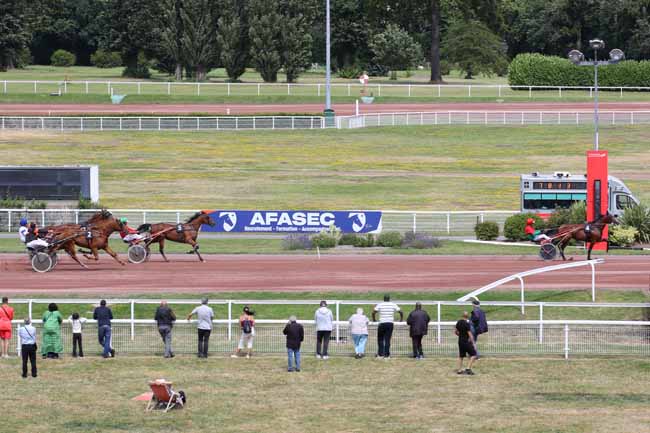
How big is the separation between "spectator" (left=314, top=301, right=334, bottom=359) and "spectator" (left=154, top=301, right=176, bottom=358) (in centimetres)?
269

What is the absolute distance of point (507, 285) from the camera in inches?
1165

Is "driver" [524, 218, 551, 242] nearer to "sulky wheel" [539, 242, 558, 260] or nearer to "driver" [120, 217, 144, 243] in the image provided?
"sulky wheel" [539, 242, 558, 260]

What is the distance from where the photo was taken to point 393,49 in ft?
315

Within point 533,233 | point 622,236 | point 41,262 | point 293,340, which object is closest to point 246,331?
point 293,340

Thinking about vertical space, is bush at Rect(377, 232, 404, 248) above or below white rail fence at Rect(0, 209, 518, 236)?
below

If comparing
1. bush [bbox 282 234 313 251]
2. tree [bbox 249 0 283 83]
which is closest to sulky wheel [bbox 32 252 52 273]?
bush [bbox 282 234 313 251]

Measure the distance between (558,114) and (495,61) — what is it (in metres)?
28.2

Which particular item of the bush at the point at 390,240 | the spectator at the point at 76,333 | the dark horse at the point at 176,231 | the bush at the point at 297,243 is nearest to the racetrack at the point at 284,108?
the bush at the point at 297,243

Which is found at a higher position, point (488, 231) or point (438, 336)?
point (488, 231)

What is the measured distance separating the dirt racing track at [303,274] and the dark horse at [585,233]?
0.72 m

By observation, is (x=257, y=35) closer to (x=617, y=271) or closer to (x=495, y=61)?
(x=495, y=61)

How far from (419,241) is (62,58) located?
2967 inches

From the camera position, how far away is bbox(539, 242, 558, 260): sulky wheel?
33.2m

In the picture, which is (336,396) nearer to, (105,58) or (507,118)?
(507,118)
